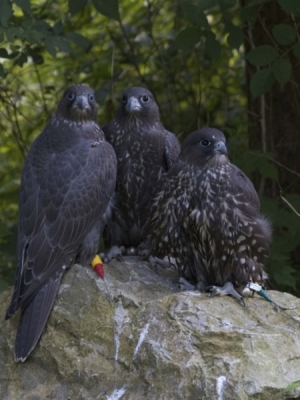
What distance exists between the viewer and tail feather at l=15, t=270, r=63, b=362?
3.99 metres

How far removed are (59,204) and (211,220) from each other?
760 mm

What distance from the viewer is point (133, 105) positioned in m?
4.63

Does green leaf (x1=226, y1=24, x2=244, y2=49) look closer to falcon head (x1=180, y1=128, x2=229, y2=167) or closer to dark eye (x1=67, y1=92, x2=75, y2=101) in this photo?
falcon head (x1=180, y1=128, x2=229, y2=167)

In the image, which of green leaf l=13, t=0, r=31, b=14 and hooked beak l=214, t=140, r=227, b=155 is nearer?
hooked beak l=214, t=140, r=227, b=155

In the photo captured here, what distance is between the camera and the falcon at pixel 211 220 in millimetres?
4195

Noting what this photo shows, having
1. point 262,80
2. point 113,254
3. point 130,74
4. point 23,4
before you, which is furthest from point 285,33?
point 130,74

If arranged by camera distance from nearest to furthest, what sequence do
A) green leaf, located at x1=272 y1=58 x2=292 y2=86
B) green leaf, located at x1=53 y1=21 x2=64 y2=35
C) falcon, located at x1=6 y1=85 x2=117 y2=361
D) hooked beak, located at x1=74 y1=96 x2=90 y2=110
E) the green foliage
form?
falcon, located at x1=6 y1=85 x2=117 y2=361 → hooked beak, located at x1=74 y1=96 x2=90 y2=110 → green leaf, located at x1=272 y1=58 x2=292 y2=86 → green leaf, located at x1=53 y1=21 x2=64 y2=35 → the green foliage

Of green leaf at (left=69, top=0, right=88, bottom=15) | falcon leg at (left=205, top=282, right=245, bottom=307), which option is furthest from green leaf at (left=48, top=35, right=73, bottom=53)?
falcon leg at (left=205, top=282, right=245, bottom=307)

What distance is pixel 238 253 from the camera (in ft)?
13.9

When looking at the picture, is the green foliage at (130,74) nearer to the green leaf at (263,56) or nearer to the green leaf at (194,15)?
the green leaf at (194,15)

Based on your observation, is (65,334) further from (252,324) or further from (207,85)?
(207,85)

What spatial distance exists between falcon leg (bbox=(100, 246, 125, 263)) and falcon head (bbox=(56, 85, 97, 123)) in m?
0.73

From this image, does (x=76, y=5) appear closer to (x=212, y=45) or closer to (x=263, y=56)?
(x=212, y=45)

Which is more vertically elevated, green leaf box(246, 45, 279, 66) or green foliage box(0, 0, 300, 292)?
green leaf box(246, 45, 279, 66)
